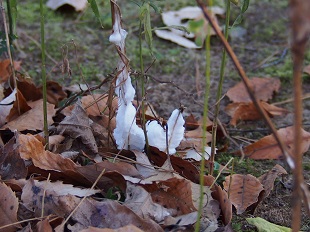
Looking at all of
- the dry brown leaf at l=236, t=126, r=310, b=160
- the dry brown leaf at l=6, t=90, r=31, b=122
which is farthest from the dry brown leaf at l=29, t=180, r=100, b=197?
the dry brown leaf at l=236, t=126, r=310, b=160

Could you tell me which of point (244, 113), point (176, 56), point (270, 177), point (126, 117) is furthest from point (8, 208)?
point (176, 56)

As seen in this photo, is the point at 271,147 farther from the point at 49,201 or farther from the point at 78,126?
the point at 49,201

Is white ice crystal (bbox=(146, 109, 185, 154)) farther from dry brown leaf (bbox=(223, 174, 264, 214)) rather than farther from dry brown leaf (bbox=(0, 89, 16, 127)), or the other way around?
dry brown leaf (bbox=(0, 89, 16, 127))

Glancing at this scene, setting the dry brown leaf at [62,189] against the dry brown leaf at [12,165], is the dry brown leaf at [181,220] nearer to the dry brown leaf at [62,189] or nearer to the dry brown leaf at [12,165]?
the dry brown leaf at [62,189]

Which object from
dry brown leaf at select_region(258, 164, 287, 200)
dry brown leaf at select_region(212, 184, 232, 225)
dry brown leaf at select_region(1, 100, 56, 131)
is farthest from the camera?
dry brown leaf at select_region(1, 100, 56, 131)

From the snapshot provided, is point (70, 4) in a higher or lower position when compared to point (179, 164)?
higher

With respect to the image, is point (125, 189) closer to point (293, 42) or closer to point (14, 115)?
point (14, 115)

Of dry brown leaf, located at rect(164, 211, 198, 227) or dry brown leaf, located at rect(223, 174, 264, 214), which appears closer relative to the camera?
dry brown leaf, located at rect(164, 211, 198, 227)
